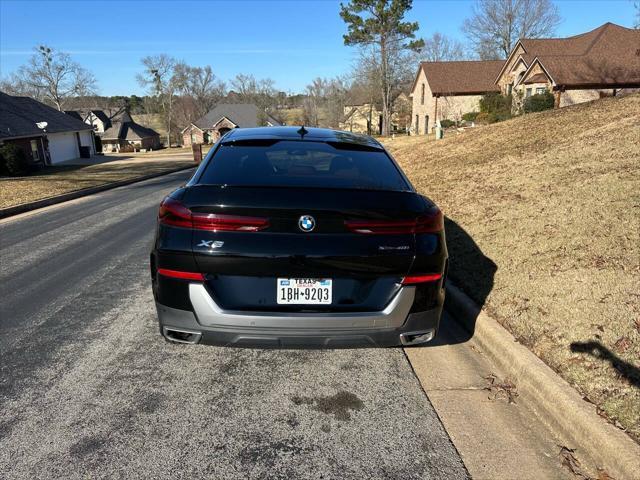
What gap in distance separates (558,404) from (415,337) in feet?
3.03

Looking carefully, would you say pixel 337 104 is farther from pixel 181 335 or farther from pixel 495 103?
pixel 181 335

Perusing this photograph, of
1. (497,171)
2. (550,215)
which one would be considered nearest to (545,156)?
(497,171)

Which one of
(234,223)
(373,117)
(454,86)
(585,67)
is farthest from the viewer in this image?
(373,117)

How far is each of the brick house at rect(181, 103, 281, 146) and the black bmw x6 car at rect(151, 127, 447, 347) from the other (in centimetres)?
7217

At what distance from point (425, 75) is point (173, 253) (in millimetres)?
46954

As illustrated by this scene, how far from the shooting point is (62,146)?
40.8 meters

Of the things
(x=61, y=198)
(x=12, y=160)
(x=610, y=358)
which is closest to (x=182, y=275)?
(x=610, y=358)

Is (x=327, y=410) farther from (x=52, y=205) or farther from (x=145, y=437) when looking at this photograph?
(x=52, y=205)

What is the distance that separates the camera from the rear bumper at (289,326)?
9.18ft

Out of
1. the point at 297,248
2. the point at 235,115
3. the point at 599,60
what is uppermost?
the point at 599,60

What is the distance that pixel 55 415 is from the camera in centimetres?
288

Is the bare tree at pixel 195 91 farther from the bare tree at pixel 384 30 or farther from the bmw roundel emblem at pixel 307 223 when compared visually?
the bmw roundel emblem at pixel 307 223

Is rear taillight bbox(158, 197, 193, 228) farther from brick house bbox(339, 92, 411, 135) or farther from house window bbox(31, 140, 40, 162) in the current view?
brick house bbox(339, 92, 411, 135)

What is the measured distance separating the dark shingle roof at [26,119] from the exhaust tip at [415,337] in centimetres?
3566
